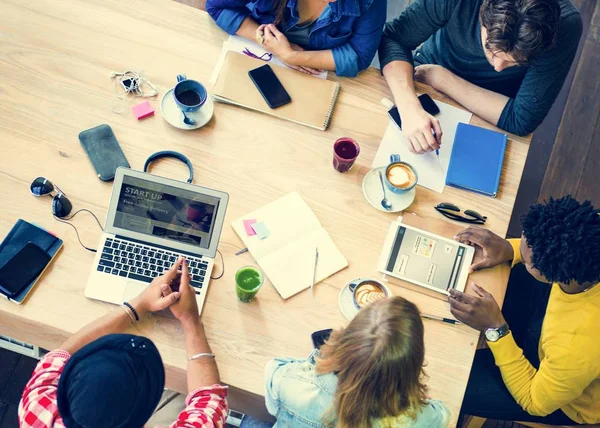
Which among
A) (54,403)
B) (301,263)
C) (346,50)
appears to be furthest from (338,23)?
(54,403)

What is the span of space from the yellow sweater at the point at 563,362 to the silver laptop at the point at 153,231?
83cm

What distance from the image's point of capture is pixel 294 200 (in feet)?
5.05


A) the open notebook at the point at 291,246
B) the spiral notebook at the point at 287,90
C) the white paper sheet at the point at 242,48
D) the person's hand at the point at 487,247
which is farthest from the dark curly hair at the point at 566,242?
the white paper sheet at the point at 242,48

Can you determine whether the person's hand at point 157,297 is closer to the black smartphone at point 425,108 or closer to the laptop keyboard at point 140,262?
the laptop keyboard at point 140,262

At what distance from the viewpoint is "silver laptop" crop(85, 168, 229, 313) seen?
142cm

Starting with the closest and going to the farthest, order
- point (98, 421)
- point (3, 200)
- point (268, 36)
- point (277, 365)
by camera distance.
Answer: point (98, 421) < point (277, 365) < point (3, 200) < point (268, 36)

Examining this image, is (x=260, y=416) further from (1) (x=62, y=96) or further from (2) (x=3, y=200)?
(1) (x=62, y=96)

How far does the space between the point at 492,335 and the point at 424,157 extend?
A: 0.53 metres

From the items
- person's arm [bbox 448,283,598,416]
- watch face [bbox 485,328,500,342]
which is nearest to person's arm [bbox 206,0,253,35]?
person's arm [bbox 448,283,598,416]

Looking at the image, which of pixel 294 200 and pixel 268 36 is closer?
pixel 294 200

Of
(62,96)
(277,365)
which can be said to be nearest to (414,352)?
(277,365)

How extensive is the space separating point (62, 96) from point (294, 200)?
0.75 m

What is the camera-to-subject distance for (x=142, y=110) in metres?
1.61

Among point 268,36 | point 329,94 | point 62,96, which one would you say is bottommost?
point 62,96
